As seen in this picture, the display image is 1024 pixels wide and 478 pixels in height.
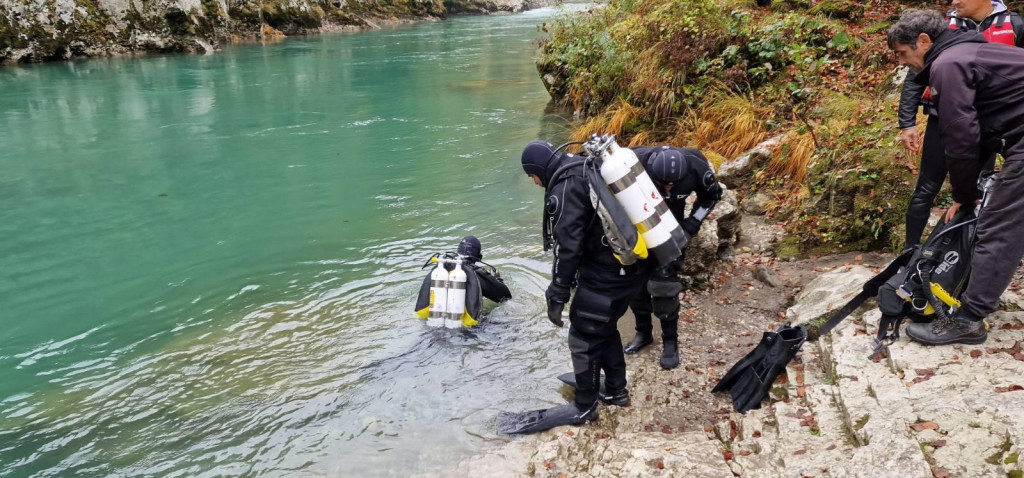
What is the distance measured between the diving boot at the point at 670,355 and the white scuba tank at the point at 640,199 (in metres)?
1.38

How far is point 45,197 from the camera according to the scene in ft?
33.0

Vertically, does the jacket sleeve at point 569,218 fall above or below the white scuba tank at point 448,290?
above

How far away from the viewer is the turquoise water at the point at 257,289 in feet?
15.2

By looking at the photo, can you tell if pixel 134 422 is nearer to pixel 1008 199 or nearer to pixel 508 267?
pixel 508 267

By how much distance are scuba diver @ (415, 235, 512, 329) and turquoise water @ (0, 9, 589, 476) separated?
190 millimetres

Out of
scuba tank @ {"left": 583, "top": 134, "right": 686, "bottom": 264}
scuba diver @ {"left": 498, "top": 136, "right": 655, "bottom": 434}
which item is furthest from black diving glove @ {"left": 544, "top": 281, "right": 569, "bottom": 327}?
scuba tank @ {"left": 583, "top": 134, "right": 686, "bottom": 264}

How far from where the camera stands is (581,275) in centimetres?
404

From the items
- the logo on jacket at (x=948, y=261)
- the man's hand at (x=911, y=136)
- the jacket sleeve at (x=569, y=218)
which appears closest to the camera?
the logo on jacket at (x=948, y=261)

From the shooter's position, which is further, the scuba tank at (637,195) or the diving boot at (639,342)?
the diving boot at (639,342)

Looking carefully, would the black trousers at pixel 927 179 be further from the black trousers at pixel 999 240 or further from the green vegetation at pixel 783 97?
the green vegetation at pixel 783 97

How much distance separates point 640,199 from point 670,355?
5.72 feet

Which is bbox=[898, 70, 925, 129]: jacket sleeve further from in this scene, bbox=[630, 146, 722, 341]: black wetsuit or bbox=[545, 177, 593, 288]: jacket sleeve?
bbox=[545, 177, 593, 288]: jacket sleeve

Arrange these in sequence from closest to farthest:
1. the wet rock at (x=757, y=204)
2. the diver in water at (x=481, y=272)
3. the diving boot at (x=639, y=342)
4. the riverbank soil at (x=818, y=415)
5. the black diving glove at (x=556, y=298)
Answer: the riverbank soil at (x=818, y=415) → the black diving glove at (x=556, y=298) → the diving boot at (x=639, y=342) → the diver in water at (x=481, y=272) → the wet rock at (x=757, y=204)

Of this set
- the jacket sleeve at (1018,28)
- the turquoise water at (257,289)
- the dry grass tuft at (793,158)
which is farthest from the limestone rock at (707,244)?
the jacket sleeve at (1018,28)
